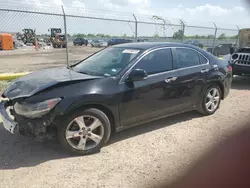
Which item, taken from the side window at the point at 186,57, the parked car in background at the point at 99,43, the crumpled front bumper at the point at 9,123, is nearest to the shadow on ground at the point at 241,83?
the side window at the point at 186,57

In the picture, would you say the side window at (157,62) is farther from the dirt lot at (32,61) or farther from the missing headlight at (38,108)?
the dirt lot at (32,61)

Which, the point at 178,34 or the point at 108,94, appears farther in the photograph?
the point at 178,34

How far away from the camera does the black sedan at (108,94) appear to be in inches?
122

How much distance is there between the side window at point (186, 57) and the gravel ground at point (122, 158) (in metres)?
1.12

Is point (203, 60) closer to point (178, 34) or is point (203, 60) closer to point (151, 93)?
point (151, 93)

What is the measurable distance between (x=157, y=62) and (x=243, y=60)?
5.14 meters

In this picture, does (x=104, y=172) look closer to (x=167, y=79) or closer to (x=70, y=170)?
(x=70, y=170)

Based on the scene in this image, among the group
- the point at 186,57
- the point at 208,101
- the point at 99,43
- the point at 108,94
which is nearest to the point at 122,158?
the point at 108,94

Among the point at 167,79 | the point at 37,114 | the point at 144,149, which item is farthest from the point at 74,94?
the point at 167,79

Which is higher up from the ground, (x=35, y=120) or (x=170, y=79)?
(x=170, y=79)

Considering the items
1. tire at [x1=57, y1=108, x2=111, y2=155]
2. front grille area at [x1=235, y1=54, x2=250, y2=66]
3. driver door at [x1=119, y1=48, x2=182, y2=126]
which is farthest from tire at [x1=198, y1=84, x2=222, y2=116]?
front grille area at [x1=235, y1=54, x2=250, y2=66]

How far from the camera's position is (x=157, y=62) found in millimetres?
4086

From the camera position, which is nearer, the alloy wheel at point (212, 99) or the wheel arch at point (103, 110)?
the wheel arch at point (103, 110)

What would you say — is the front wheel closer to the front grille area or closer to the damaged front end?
the damaged front end
